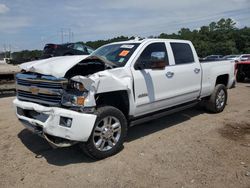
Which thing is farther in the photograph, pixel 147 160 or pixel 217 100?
pixel 217 100

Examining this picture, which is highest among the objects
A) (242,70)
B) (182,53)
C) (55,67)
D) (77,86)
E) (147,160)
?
(182,53)

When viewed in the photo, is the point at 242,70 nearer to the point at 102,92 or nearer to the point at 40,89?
the point at 102,92

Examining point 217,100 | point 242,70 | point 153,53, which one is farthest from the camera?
point 242,70

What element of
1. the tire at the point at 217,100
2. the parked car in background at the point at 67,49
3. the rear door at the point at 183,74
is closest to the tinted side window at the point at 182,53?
the rear door at the point at 183,74

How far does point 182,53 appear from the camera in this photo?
244 inches

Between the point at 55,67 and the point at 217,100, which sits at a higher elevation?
the point at 55,67

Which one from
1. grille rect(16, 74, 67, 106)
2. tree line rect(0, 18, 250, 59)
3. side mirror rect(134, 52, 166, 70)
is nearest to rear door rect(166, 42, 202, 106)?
side mirror rect(134, 52, 166, 70)

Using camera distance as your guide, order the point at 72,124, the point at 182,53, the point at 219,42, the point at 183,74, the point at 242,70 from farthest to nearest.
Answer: the point at 219,42
the point at 242,70
the point at 182,53
the point at 183,74
the point at 72,124

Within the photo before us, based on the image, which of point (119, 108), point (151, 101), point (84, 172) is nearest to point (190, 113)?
point (151, 101)

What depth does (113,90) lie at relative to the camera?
4.41 meters

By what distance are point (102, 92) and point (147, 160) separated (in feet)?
4.23

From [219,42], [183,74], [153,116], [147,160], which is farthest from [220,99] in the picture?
[219,42]

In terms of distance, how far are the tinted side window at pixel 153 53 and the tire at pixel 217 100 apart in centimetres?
224

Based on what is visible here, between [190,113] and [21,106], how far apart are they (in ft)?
14.7
